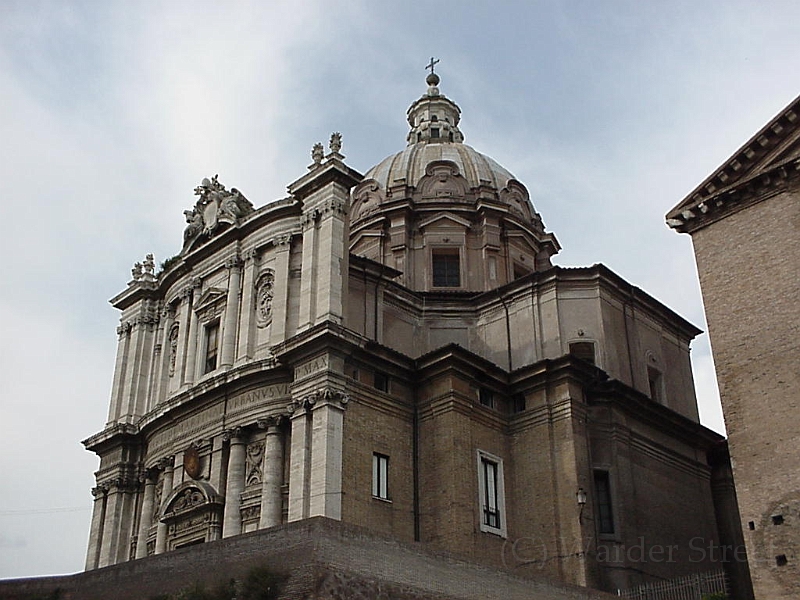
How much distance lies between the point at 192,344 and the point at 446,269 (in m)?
12.5

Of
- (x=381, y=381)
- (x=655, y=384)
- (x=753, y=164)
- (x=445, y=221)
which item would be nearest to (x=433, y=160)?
(x=445, y=221)

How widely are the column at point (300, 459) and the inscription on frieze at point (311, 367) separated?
81cm

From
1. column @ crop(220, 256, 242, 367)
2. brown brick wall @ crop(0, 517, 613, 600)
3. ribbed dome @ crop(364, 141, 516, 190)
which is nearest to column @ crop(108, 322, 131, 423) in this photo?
column @ crop(220, 256, 242, 367)

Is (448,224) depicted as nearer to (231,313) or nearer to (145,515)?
(231,313)

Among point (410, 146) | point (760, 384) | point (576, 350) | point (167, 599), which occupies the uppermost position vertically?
point (410, 146)

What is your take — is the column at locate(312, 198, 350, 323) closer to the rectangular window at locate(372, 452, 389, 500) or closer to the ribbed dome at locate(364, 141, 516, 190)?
the rectangular window at locate(372, 452, 389, 500)

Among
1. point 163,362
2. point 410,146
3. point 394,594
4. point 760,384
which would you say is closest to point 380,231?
point 410,146

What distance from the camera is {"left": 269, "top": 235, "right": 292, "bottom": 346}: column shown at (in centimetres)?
3167

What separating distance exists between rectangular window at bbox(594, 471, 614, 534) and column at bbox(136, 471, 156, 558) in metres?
15.6

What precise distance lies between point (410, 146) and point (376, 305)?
18382mm

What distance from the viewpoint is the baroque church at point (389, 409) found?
28.9 meters

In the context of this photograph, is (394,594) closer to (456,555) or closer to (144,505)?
(456,555)

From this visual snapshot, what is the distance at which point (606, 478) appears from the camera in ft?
103

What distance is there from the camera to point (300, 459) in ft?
91.5
